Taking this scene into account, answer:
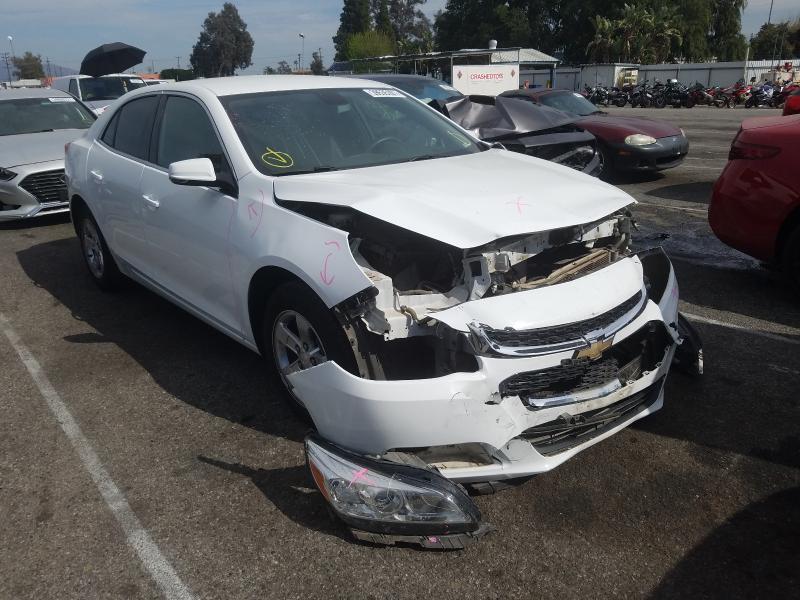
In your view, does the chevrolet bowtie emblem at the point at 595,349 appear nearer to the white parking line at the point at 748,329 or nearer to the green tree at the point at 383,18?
the white parking line at the point at 748,329

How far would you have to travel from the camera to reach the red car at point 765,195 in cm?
472

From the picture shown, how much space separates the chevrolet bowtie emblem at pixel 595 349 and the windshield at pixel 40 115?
9.16 meters

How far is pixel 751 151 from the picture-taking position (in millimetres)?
4914

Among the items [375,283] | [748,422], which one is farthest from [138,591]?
[748,422]

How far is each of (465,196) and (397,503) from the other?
1365 millimetres

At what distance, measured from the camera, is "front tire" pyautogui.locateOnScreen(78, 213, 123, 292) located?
543 centimetres

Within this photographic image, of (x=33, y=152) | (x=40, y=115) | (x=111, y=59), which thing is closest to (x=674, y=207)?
(x=33, y=152)

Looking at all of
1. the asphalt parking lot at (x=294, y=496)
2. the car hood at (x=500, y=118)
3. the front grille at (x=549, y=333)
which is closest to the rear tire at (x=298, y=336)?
the asphalt parking lot at (x=294, y=496)

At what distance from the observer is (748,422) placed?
3.42 meters

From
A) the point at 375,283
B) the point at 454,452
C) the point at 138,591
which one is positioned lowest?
the point at 138,591

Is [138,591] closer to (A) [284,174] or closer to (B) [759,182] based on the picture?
(A) [284,174]

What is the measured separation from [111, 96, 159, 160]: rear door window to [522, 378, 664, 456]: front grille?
3187mm

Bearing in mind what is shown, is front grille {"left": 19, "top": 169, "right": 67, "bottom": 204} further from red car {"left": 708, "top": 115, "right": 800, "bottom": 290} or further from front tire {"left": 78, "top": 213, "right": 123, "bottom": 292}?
red car {"left": 708, "top": 115, "right": 800, "bottom": 290}

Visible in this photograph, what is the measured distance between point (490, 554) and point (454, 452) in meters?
0.41
